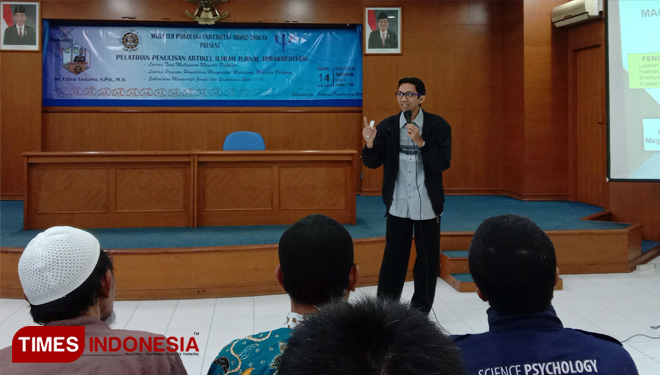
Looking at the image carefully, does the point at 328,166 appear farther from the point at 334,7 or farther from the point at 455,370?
the point at 455,370

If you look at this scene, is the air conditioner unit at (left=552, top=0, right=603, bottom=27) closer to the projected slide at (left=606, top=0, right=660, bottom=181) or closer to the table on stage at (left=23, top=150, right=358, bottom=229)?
the projected slide at (left=606, top=0, right=660, bottom=181)

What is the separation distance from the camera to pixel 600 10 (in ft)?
20.6

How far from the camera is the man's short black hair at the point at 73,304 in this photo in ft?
4.14

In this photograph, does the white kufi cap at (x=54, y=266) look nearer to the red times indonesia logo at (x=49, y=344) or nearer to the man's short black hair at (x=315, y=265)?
the red times indonesia logo at (x=49, y=344)

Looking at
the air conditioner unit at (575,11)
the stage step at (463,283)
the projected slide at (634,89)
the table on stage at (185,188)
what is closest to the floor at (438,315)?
the stage step at (463,283)

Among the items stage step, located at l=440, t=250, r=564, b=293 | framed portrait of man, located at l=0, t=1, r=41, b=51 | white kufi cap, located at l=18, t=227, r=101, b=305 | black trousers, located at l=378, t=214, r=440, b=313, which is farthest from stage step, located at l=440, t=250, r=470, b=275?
framed portrait of man, located at l=0, t=1, r=41, b=51

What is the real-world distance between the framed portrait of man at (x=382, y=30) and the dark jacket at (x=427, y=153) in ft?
15.0

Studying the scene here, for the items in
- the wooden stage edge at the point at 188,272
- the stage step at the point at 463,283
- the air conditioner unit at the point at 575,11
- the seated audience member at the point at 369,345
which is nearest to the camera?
the seated audience member at the point at 369,345

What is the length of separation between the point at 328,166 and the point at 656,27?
2815 mm

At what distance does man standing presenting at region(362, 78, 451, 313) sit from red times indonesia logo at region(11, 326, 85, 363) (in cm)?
217

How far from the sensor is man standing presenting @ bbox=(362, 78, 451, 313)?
3232 mm

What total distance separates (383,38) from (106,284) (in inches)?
269

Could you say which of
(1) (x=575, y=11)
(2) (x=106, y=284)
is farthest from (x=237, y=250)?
(1) (x=575, y=11)

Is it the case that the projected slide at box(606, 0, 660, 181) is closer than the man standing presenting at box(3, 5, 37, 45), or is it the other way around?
the projected slide at box(606, 0, 660, 181)
